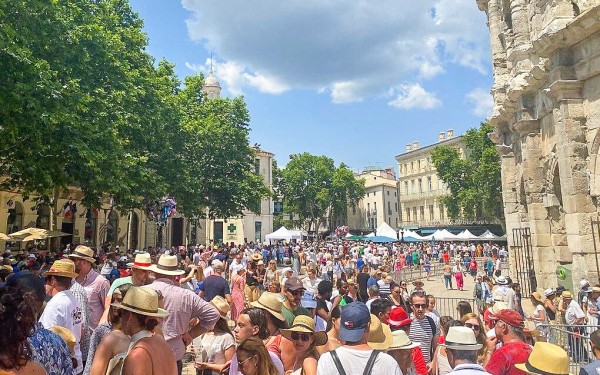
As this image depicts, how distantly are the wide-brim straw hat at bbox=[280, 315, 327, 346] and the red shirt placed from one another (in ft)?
4.96

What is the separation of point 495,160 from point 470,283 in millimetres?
21246

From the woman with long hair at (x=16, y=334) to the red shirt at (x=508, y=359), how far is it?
3513 millimetres

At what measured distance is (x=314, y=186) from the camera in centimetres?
6562

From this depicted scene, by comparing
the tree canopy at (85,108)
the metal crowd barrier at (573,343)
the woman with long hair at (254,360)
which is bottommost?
the metal crowd barrier at (573,343)

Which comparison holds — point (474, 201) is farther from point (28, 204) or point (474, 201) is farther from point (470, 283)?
point (28, 204)

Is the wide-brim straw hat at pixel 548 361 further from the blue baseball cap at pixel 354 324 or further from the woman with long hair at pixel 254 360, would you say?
the woman with long hair at pixel 254 360

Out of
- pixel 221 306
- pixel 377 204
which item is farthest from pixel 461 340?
pixel 377 204

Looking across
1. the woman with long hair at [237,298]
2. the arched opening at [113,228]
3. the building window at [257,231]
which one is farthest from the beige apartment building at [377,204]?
the woman with long hair at [237,298]

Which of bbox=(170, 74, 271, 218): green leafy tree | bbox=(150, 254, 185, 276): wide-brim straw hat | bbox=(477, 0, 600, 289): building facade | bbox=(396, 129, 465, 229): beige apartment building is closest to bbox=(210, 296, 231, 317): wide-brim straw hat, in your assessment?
bbox=(150, 254, 185, 276): wide-brim straw hat

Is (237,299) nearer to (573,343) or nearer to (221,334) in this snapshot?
(221,334)

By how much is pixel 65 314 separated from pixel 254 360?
2.13 metres

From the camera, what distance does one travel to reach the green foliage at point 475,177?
4147 cm

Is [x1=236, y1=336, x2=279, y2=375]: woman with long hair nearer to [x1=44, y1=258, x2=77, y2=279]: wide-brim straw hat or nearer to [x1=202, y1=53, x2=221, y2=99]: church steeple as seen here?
[x1=44, y1=258, x2=77, y2=279]: wide-brim straw hat

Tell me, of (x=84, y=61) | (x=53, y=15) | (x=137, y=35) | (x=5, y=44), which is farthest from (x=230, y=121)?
(x=5, y=44)
